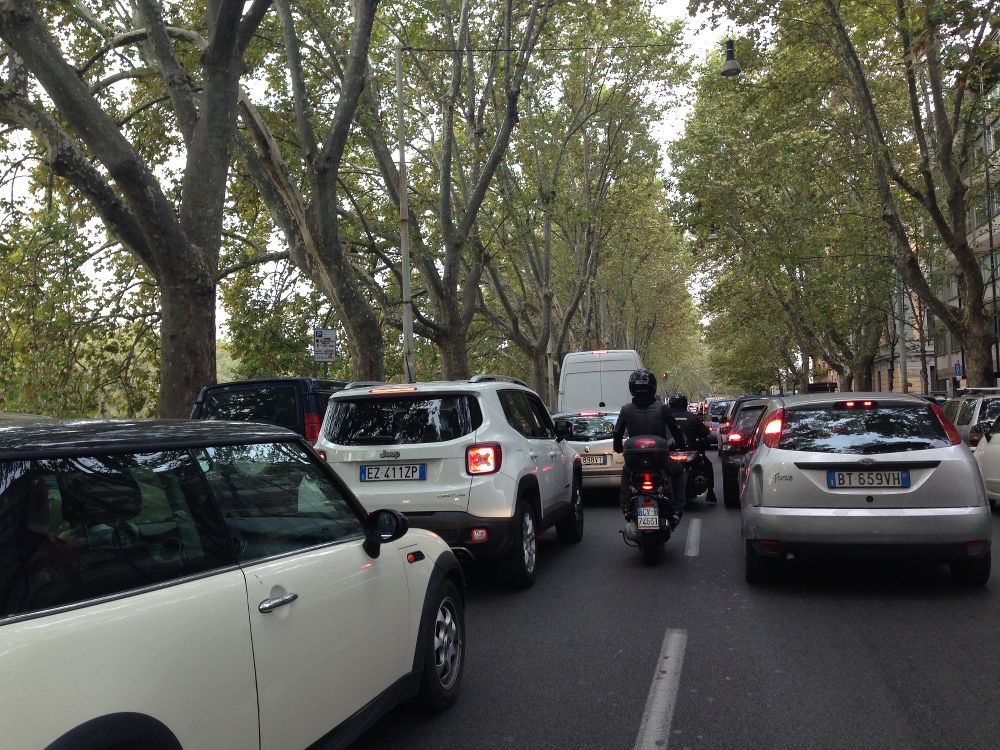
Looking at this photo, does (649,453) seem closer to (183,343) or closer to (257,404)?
(257,404)

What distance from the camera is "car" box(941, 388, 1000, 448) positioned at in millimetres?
13105

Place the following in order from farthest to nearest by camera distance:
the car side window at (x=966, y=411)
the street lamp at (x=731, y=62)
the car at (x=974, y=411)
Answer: the street lamp at (x=731, y=62)
the car side window at (x=966, y=411)
the car at (x=974, y=411)

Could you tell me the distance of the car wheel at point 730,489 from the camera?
13.2 meters

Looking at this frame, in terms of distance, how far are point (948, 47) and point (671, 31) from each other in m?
18.7

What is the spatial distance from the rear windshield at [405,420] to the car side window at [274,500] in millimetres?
3401

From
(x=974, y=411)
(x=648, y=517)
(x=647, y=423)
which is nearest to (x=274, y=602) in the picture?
(x=648, y=517)

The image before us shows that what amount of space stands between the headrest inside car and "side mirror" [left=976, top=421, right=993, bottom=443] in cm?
1181

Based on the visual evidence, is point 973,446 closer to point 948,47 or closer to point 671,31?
point 948,47

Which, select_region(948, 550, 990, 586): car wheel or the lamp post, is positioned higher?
the lamp post

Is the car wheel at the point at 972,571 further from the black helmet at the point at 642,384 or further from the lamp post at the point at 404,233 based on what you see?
the lamp post at the point at 404,233

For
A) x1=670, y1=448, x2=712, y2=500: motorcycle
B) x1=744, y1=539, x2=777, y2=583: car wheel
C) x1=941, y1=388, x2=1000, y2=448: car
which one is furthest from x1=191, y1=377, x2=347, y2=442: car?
x1=941, y1=388, x2=1000, y2=448: car

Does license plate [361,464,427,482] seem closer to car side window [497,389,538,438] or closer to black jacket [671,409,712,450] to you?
car side window [497,389,538,438]

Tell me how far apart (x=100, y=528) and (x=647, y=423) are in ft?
21.9

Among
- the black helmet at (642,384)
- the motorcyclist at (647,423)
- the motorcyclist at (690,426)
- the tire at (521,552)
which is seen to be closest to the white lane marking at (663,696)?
the tire at (521,552)
